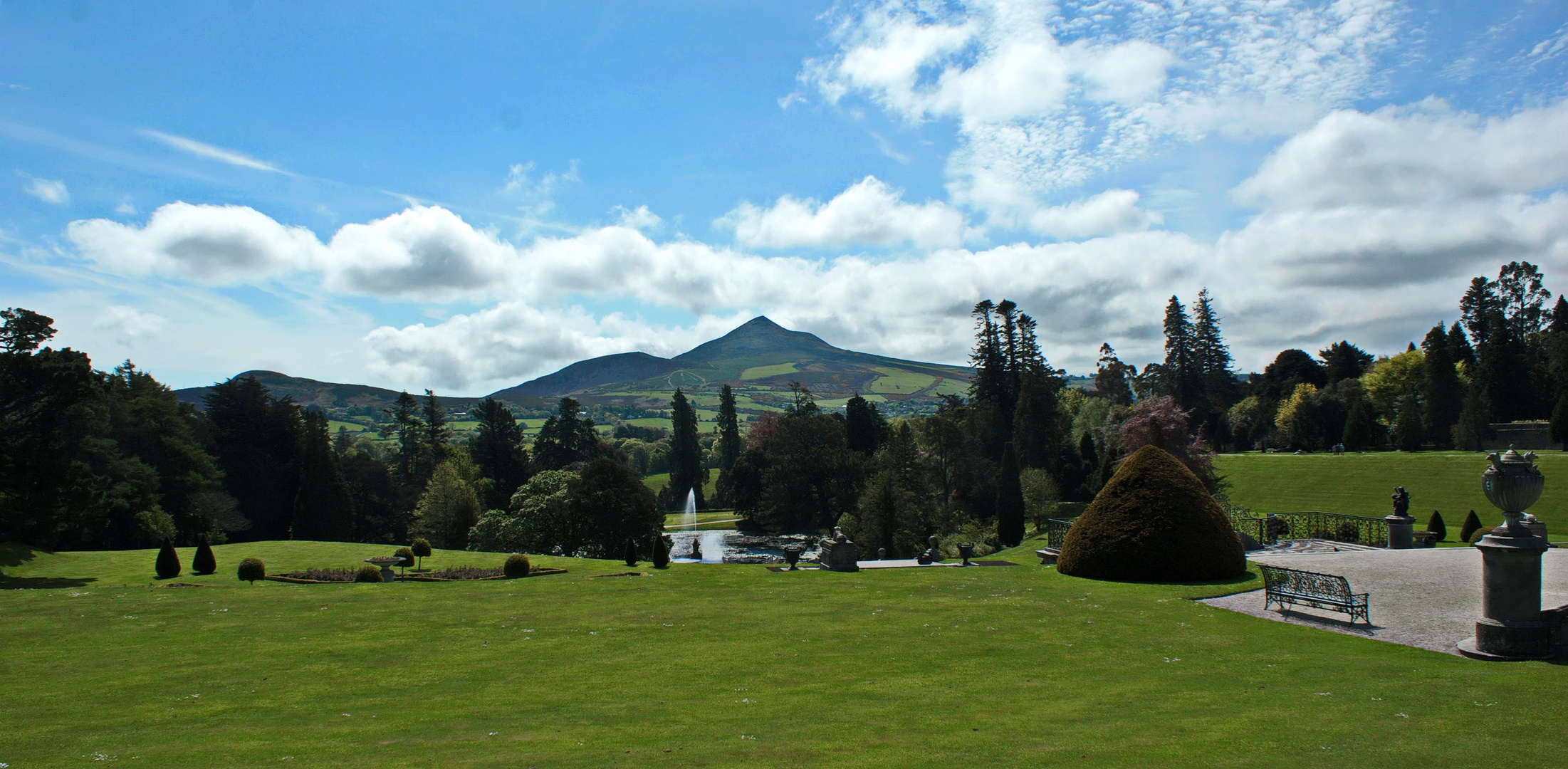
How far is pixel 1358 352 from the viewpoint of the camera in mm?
103312

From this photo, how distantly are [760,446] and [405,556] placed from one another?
57310mm

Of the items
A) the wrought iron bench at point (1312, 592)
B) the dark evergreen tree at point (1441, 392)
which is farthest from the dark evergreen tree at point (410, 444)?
the dark evergreen tree at point (1441, 392)

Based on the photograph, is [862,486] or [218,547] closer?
[218,547]

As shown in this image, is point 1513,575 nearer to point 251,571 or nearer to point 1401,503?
point 1401,503

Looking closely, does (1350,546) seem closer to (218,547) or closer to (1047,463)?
(1047,463)

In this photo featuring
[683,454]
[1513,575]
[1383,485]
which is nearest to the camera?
[1513,575]

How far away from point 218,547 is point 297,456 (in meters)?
27.1

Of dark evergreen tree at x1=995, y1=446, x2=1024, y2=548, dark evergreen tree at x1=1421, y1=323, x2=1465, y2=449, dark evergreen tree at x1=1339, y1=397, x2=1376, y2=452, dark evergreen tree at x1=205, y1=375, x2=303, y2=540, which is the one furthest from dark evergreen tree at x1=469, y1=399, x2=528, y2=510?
dark evergreen tree at x1=1421, y1=323, x2=1465, y2=449

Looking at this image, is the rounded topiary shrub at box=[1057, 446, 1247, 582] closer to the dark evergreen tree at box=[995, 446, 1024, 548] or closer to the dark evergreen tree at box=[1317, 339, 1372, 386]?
the dark evergreen tree at box=[995, 446, 1024, 548]

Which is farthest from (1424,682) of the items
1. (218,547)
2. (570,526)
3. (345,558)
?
(218,547)

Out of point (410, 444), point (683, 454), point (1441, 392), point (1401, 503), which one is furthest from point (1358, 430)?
point (410, 444)

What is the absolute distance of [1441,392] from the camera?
224 feet

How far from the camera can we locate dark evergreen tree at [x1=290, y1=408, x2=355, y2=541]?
5544cm

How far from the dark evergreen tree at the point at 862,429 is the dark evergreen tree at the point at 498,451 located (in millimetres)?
32420
